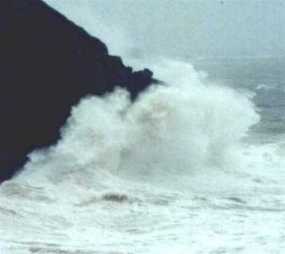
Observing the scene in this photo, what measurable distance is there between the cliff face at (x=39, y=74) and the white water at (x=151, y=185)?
46cm

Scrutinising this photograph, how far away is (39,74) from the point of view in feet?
62.5

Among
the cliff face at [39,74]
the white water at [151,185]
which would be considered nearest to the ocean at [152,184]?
the white water at [151,185]

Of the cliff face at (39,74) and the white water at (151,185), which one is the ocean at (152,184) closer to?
the white water at (151,185)

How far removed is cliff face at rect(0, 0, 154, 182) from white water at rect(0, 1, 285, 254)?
1.50 ft

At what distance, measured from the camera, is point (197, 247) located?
1294cm

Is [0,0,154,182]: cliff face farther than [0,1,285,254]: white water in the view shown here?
Yes

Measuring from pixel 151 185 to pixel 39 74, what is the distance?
171 inches

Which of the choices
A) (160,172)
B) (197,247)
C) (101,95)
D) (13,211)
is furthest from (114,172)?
(197,247)

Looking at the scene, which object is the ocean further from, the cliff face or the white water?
the cliff face

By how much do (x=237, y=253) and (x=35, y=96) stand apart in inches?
327

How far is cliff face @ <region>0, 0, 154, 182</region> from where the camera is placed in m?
18.0

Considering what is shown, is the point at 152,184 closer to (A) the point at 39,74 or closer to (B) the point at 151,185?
(B) the point at 151,185

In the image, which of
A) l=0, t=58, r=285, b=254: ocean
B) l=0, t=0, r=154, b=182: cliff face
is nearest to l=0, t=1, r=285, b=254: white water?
l=0, t=58, r=285, b=254: ocean

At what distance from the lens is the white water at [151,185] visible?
13.4 meters
